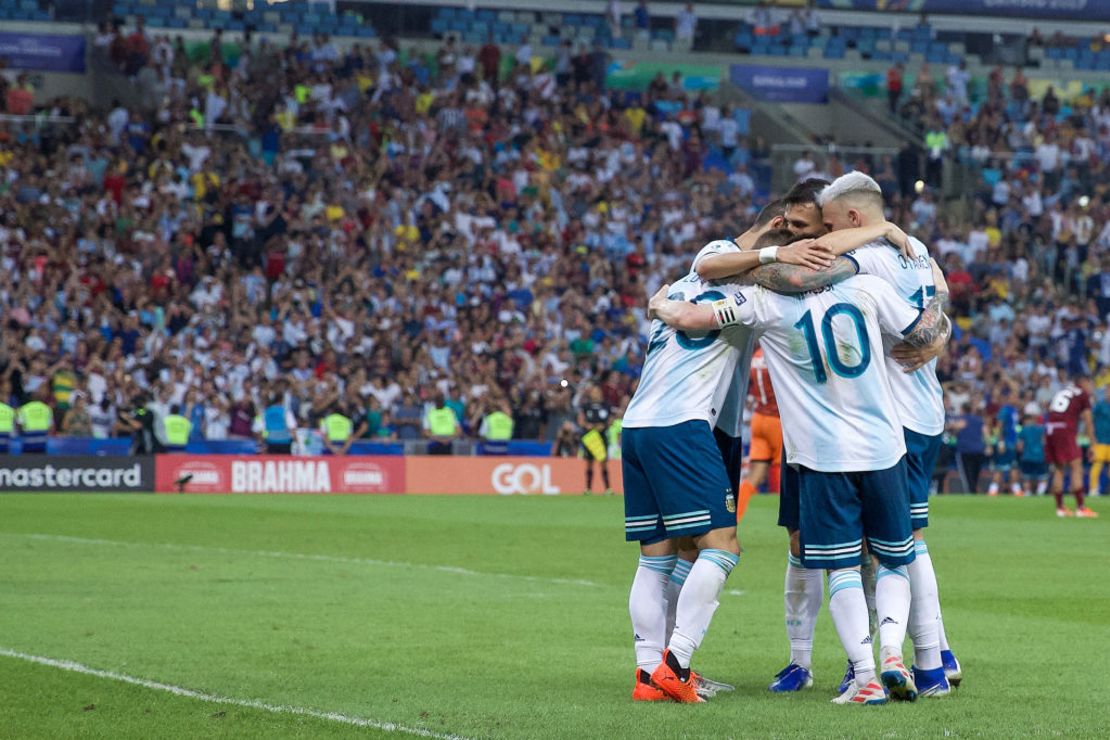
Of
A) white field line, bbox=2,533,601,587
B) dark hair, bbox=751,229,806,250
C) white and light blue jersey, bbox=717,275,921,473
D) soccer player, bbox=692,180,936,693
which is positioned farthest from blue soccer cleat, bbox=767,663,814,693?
white field line, bbox=2,533,601,587

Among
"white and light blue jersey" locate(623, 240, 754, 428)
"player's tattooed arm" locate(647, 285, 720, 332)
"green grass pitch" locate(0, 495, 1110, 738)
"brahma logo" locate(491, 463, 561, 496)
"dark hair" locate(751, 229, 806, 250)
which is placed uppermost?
"dark hair" locate(751, 229, 806, 250)

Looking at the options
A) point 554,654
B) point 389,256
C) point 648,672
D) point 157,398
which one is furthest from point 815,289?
point 389,256

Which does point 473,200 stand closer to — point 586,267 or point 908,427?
point 586,267

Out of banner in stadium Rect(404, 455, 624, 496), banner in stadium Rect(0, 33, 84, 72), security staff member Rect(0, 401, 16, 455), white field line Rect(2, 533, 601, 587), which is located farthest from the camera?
banner in stadium Rect(0, 33, 84, 72)

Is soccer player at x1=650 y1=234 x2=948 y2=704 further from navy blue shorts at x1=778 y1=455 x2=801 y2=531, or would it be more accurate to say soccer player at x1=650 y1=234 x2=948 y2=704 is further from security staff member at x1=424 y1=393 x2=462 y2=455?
security staff member at x1=424 y1=393 x2=462 y2=455

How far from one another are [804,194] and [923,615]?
2036 mm

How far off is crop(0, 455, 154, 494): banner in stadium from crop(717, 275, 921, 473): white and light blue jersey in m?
23.2

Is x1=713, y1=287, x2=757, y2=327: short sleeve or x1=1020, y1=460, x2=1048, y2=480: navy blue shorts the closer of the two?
x1=713, y1=287, x2=757, y2=327: short sleeve

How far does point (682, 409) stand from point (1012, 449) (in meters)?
28.7

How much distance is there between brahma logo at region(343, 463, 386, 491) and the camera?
1240 inches

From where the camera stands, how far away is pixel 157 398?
31.0 meters

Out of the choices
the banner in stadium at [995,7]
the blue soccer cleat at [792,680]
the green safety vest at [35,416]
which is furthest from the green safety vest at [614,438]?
the blue soccer cleat at [792,680]

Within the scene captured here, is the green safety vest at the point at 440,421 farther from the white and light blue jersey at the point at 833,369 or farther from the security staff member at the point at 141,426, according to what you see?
the white and light blue jersey at the point at 833,369

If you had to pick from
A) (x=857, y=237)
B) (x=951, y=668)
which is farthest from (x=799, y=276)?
(x=951, y=668)
